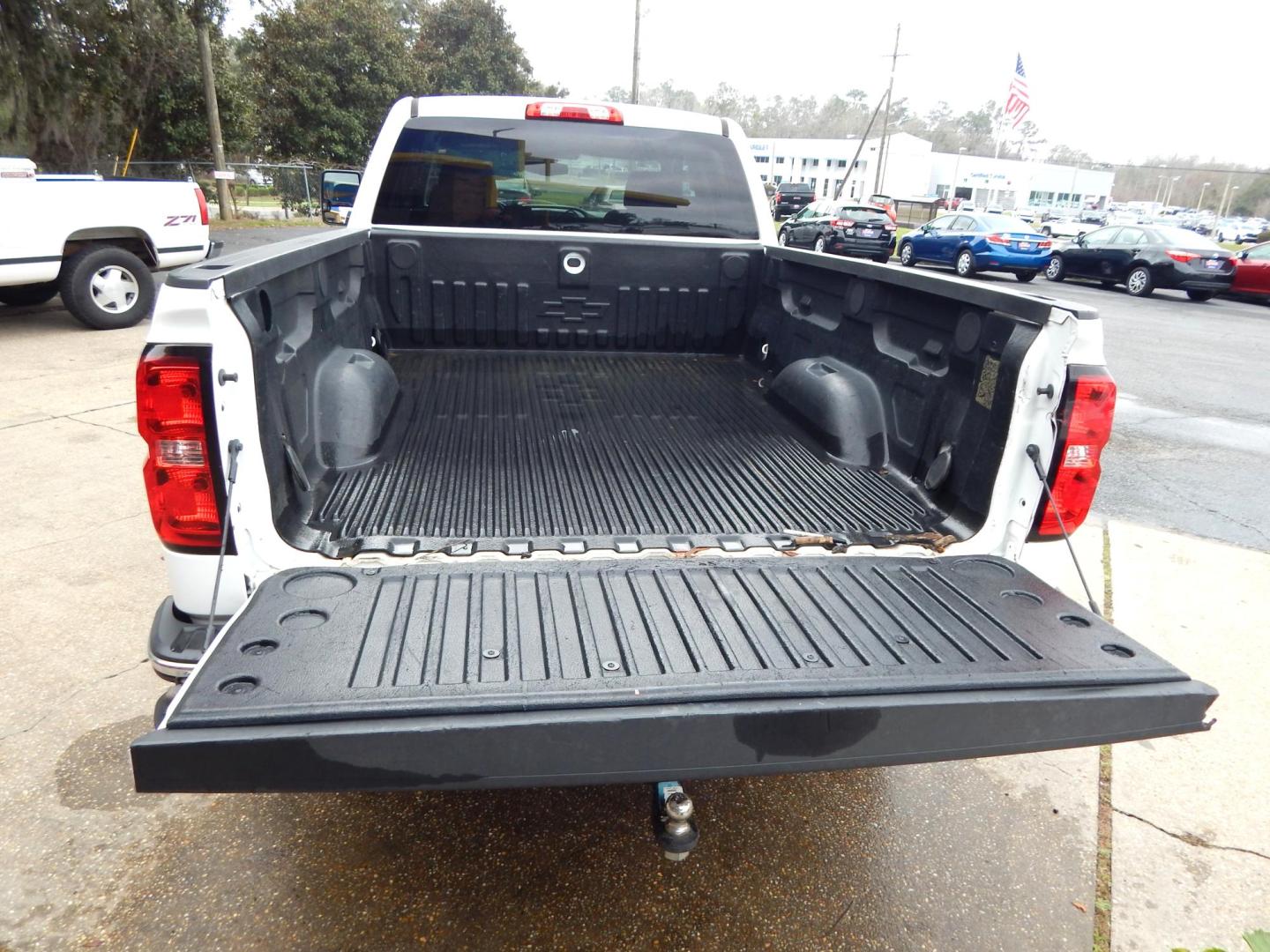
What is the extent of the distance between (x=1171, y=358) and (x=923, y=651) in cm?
1113

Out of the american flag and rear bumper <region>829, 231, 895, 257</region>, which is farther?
the american flag

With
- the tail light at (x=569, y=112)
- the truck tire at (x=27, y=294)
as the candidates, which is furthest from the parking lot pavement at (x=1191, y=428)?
the truck tire at (x=27, y=294)

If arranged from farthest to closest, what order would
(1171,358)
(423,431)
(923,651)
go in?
(1171,358) → (423,431) → (923,651)

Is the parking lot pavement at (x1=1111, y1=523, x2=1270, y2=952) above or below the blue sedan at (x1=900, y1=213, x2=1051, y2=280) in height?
below

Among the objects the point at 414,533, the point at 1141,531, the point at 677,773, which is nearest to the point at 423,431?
the point at 414,533

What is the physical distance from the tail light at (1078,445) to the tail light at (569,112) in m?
2.64

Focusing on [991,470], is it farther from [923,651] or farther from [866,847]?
[866,847]

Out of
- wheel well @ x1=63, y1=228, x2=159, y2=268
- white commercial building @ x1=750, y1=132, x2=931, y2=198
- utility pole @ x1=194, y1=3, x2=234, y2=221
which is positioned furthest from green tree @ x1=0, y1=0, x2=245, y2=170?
white commercial building @ x1=750, y1=132, x2=931, y2=198

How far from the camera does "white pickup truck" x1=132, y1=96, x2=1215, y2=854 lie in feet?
5.16

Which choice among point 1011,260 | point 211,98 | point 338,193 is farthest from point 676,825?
point 211,98

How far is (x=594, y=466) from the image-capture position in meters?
3.05

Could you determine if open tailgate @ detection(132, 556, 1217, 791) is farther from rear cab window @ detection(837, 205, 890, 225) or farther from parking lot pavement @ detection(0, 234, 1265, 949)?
rear cab window @ detection(837, 205, 890, 225)

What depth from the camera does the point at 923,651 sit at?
1.80 m

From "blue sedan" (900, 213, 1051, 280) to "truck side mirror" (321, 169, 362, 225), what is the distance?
55.7ft
